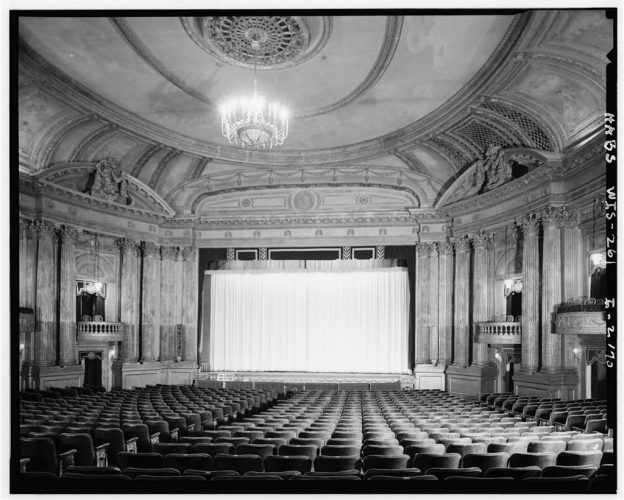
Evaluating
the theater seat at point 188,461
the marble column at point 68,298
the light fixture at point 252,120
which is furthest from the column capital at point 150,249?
the theater seat at point 188,461

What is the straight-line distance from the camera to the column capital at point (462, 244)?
66.9 ft

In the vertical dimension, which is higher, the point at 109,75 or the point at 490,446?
the point at 109,75

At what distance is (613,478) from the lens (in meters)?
6.66

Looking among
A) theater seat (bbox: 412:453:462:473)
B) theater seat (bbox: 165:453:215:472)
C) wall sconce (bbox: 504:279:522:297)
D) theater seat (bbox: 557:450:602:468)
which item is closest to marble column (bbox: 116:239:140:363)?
wall sconce (bbox: 504:279:522:297)

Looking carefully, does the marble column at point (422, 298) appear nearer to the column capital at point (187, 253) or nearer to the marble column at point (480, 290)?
the marble column at point (480, 290)

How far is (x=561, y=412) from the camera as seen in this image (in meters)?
10.8

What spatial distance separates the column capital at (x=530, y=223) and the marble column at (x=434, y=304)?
485cm

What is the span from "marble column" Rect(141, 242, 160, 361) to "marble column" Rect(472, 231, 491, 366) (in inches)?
469

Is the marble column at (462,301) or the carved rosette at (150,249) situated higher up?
the carved rosette at (150,249)

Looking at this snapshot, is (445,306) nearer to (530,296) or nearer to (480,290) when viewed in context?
(480,290)

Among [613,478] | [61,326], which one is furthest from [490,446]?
[61,326]

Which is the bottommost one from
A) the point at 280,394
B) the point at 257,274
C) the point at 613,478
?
the point at 280,394

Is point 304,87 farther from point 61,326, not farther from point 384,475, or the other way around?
point 384,475

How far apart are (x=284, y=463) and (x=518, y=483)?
2.57 meters
